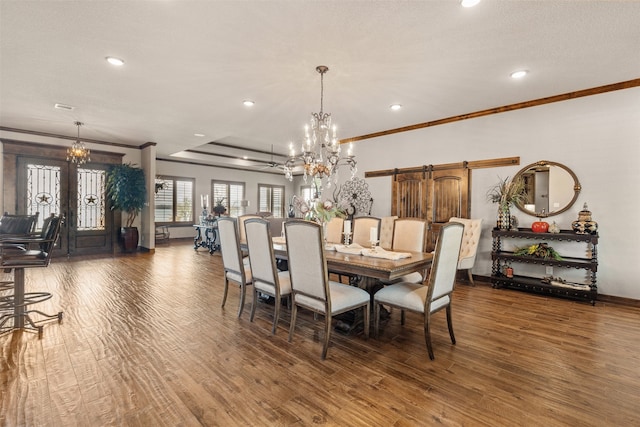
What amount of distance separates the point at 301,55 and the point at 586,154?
4030 millimetres

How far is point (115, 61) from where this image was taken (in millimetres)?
3176

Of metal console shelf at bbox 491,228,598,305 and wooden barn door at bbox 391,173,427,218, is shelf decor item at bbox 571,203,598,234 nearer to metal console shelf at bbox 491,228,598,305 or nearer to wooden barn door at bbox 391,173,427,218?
metal console shelf at bbox 491,228,598,305

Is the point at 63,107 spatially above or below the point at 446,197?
above

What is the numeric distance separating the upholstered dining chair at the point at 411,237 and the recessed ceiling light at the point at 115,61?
11.8 feet

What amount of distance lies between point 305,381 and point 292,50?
294 centimetres

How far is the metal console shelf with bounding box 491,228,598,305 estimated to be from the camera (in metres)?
3.76

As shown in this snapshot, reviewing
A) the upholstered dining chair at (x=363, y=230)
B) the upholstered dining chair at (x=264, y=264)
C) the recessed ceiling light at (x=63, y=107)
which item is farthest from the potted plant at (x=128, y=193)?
the upholstered dining chair at (x=363, y=230)

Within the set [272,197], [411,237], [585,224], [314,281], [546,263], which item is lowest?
[546,263]

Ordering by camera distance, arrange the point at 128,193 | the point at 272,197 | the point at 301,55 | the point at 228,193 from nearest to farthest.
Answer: the point at 301,55
the point at 128,193
the point at 228,193
the point at 272,197

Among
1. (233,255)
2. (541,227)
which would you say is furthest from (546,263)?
(233,255)

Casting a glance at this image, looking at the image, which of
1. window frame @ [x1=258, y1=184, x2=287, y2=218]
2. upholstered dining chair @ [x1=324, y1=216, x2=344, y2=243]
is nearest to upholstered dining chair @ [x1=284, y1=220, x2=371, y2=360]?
upholstered dining chair @ [x1=324, y1=216, x2=344, y2=243]

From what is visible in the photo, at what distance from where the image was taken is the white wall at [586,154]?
3.72m

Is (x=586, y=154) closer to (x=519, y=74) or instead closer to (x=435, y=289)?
(x=519, y=74)

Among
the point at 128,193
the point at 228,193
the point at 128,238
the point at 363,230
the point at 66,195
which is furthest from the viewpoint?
the point at 228,193
